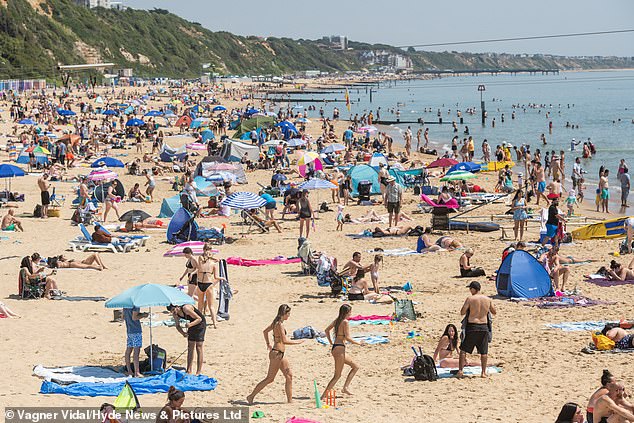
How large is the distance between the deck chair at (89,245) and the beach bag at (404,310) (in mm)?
7484

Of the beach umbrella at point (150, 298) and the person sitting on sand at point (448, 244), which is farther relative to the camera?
the person sitting on sand at point (448, 244)

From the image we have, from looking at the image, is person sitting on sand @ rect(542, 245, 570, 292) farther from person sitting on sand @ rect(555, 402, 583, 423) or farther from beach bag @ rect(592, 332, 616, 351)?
person sitting on sand @ rect(555, 402, 583, 423)

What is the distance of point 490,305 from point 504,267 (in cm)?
428

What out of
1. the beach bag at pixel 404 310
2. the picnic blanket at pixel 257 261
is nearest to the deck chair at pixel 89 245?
the picnic blanket at pixel 257 261

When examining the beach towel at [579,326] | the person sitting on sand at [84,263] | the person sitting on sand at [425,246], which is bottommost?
the beach towel at [579,326]

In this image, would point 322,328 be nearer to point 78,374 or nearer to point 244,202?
point 78,374

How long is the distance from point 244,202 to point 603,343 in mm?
10104

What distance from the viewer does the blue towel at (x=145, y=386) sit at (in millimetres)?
9484

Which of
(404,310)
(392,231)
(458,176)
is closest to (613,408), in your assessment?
(404,310)

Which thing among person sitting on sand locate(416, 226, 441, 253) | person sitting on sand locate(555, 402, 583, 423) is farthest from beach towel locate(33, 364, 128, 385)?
person sitting on sand locate(416, 226, 441, 253)

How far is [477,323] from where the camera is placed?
33.3 ft

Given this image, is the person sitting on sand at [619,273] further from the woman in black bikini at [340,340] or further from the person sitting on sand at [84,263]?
the person sitting on sand at [84,263]

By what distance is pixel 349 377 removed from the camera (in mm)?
9633

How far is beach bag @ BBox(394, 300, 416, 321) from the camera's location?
42.3 feet
